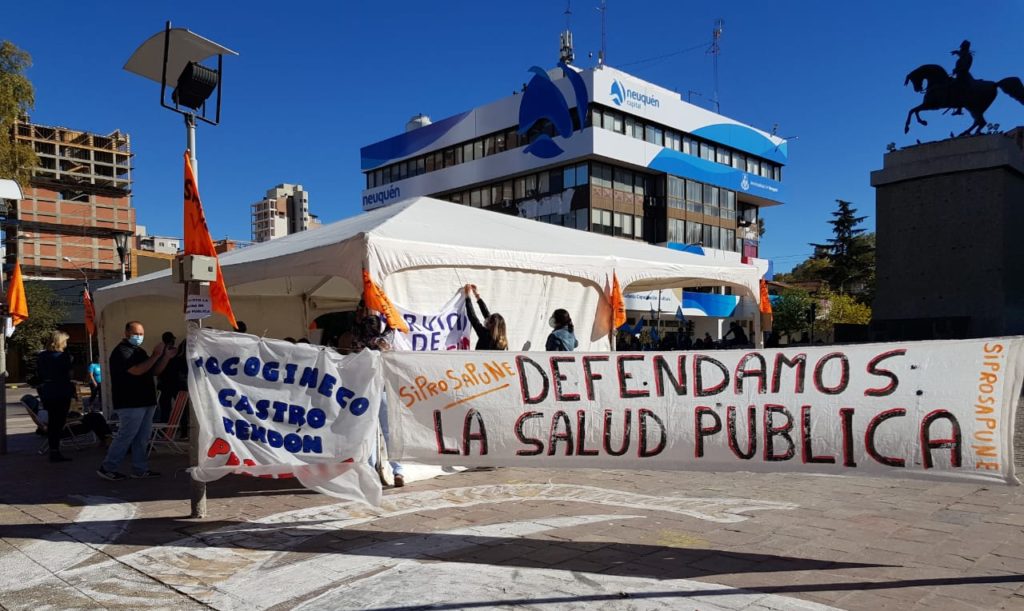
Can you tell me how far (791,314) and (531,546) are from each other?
55951mm

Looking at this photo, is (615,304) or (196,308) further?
(615,304)

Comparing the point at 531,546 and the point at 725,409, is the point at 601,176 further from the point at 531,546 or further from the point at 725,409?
the point at 531,546

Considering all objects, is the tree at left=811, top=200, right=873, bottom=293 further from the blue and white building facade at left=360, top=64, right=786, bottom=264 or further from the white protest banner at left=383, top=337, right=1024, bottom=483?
the white protest banner at left=383, top=337, right=1024, bottom=483

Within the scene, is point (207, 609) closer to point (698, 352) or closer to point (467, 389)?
point (467, 389)

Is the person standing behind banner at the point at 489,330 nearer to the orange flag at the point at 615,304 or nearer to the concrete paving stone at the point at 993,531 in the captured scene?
the orange flag at the point at 615,304

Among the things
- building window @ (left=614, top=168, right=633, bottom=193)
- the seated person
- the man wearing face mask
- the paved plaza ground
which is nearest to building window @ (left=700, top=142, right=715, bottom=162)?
building window @ (left=614, top=168, right=633, bottom=193)

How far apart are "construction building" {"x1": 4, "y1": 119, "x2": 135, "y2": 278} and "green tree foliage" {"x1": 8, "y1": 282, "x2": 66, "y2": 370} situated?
2296 inches

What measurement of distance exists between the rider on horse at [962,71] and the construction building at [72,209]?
93569 millimetres

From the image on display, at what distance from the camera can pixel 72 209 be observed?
10219cm

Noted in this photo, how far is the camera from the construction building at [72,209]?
95.9 m

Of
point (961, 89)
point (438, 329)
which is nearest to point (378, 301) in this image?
point (438, 329)

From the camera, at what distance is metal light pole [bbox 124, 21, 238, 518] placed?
5.98m

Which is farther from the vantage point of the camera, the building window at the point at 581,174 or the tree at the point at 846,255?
the tree at the point at 846,255

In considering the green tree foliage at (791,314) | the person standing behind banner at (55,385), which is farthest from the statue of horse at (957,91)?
the green tree foliage at (791,314)
